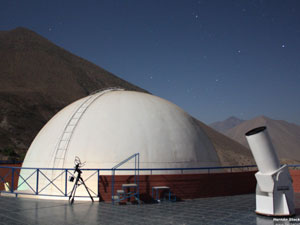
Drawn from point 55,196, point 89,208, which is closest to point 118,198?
point 89,208

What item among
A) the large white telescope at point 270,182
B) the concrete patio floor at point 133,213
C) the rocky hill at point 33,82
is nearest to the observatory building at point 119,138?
the concrete patio floor at point 133,213

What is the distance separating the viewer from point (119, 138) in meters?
14.3

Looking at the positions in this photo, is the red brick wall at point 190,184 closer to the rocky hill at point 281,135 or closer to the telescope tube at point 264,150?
the telescope tube at point 264,150

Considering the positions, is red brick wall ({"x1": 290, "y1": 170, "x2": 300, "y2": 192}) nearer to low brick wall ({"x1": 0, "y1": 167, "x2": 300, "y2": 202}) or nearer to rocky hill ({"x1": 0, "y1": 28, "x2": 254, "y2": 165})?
low brick wall ({"x1": 0, "y1": 167, "x2": 300, "y2": 202})

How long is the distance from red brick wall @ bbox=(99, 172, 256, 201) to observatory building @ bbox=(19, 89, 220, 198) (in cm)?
87

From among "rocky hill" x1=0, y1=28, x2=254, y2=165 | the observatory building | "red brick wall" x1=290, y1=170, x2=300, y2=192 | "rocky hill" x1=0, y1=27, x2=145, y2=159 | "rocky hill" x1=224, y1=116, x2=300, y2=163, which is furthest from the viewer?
"rocky hill" x1=224, y1=116, x2=300, y2=163

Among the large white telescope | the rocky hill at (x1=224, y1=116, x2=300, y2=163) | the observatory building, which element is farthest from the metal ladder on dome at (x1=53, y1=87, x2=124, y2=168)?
the rocky hill at (x1=224, y1=116, x2=300, y2=163)

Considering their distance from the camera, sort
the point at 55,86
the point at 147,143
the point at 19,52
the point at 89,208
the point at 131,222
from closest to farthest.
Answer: the point at 131,222, the point at 89,208, the point at 147,143, the point at 55,86, the point at 19,52

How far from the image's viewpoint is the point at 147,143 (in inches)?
569

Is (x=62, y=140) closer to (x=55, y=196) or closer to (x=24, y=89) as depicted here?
(x=55, y=196)

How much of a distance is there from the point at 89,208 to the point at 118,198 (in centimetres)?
158

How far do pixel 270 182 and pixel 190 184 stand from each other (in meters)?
4.24

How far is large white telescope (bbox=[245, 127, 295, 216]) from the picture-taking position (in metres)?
10.0

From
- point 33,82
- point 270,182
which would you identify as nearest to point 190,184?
point 270,182
